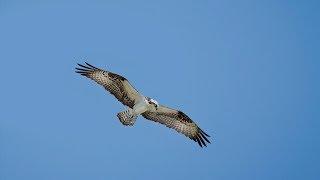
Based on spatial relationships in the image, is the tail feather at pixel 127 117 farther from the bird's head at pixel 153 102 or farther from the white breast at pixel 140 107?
the bird's head at pixel 153 102

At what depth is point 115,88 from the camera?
19969 mm

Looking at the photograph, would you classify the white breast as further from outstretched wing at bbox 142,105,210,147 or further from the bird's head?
outstretched wing at bbox 142,105,210,147

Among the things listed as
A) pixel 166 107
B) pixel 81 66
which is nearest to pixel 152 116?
pixel 166 107

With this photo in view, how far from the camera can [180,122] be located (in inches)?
815

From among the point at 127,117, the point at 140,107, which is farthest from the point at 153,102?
the point at 127,117

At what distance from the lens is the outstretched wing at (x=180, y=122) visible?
802 inches

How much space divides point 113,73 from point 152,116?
170cm

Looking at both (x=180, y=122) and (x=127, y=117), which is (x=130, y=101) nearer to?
(x=127, y=117)

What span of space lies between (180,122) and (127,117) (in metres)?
1.79

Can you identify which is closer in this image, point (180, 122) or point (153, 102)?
point (153, 102)

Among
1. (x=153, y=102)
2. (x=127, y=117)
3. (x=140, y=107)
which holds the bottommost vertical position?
(x=127, y=117)

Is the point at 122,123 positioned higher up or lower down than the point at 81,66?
lower down

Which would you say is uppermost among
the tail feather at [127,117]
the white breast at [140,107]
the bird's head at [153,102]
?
the bird's head at [153,102]

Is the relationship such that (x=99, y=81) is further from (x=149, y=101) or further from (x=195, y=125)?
(x=195, y=125)
